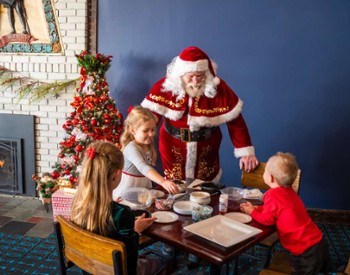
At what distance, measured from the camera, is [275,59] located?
3453mm

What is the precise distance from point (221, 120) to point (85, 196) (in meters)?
1.45

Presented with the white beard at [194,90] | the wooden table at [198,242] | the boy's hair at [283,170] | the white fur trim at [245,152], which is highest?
the white beard at [194,90]

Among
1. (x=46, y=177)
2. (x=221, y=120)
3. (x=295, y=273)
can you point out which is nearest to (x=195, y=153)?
(x=221, y=120)

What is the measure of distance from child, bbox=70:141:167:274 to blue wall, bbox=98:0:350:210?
228 cm

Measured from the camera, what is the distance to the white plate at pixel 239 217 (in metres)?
1.82

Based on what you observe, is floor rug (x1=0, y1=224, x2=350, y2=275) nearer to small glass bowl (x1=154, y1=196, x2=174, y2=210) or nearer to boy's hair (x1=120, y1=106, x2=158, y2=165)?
small glass bowl (x1=154, y1=196, x2=174, y2=210)

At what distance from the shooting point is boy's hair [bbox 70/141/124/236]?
152 cm

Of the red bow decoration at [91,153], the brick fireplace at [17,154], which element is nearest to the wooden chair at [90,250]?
the red bow decoration at [91,153]

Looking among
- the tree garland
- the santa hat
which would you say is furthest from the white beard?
the tree garland

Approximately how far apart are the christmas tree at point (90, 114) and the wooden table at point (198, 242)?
179 cm

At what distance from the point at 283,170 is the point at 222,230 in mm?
448

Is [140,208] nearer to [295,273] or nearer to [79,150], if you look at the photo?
[295,273]

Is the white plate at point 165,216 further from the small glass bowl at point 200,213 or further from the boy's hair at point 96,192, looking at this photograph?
the boy's hair at point 96,192

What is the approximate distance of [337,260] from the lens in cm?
292
